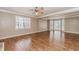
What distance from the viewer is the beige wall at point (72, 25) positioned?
30.1ft

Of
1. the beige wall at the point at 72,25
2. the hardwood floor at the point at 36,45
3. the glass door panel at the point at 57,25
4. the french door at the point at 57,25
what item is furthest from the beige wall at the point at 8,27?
the glass door panel at the point at 57,25

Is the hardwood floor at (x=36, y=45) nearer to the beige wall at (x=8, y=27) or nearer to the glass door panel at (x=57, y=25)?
the beige wall at (x=8, y=27)

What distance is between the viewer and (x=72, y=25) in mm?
9664

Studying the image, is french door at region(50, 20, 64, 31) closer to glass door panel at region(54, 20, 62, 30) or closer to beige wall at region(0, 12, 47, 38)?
glass door panel at region(54, 20, 62, 30)

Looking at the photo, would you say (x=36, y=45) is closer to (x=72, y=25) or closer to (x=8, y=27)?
(x=8, y=27)

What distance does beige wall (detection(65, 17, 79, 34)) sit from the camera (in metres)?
9.18

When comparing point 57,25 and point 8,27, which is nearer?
point 8,27

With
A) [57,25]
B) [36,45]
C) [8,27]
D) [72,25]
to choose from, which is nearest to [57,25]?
[57,25]

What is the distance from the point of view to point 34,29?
9.66 m

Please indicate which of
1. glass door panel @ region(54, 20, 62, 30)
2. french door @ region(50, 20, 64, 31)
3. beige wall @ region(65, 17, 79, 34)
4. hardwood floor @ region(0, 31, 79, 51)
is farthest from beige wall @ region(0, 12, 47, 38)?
glass door panel @ region(54, 20, 62, 30)
